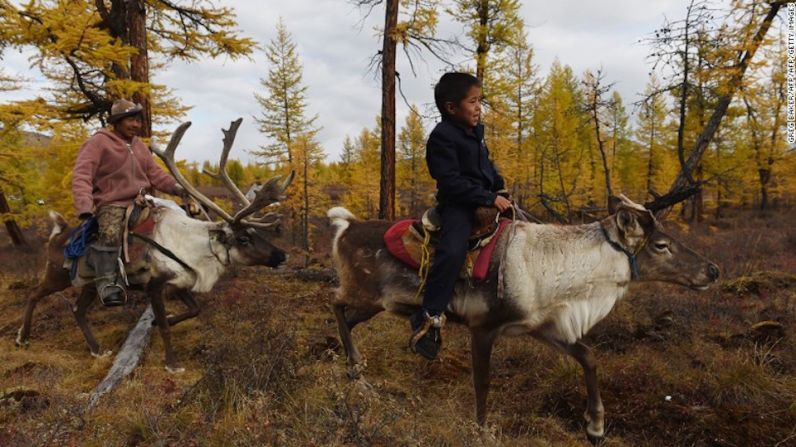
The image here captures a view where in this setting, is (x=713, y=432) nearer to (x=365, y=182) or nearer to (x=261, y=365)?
(x=261, y=365)

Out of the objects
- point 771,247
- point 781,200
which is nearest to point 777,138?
point 781,200

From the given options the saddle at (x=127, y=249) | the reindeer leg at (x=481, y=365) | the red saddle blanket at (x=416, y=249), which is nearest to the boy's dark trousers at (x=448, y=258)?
the red saddle blanket at (x=416, y=249)

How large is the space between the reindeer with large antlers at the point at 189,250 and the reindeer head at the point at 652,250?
3.67 metres

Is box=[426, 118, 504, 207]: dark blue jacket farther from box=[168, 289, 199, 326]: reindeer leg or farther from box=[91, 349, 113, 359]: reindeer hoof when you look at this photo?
box=[91, 349, 113, 359]: reindeer hoof

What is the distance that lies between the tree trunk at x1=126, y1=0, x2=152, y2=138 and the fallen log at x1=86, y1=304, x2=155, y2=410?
14.5ft

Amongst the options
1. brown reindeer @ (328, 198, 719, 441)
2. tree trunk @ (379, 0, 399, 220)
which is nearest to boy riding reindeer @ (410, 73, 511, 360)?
brown reindeer @ (328, 198, 719, 441)

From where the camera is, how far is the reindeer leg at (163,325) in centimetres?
526

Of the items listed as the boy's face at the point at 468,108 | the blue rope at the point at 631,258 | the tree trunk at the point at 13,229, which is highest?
the boy's face at the point at 468,108

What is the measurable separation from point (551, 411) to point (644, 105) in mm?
9664

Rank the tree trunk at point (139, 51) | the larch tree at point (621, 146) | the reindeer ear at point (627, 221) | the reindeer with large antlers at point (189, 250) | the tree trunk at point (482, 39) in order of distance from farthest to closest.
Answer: the larch tree at point (621, 146) < the tree trunk at point (482, 39) < the tree trunk at point (139, 51) < the reindeer with large antlers at point (189, 250) < the reindeer ear at point (627, 221)

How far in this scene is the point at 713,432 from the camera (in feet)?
12.1

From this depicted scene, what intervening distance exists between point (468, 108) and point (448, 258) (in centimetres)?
122

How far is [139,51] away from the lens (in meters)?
9.19

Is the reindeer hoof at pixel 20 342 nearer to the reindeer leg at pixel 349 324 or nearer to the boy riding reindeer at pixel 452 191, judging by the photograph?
the reindeer leg at pixel 349 324
